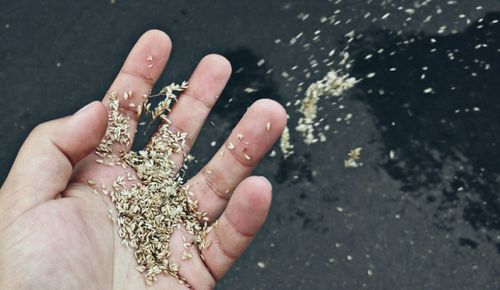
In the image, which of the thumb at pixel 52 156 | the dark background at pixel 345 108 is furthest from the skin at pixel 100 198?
the dark background at pixel 345 108

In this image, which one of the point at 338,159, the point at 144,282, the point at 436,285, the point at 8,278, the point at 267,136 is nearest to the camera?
the point at 8,278

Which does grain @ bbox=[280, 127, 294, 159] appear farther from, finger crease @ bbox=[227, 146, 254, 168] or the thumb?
the thumb

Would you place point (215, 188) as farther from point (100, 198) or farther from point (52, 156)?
point (52, 156)

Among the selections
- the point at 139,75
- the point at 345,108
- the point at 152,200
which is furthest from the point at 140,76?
the point at 345,108

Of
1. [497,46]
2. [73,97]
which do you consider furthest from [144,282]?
[497,46]

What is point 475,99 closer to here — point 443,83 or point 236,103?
point 443,83

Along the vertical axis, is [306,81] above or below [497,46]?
above

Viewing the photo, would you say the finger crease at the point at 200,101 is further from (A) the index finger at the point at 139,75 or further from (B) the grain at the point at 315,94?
(B) the grain at the point at 315,94
